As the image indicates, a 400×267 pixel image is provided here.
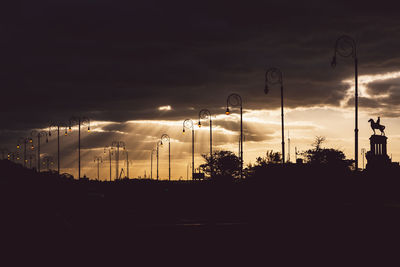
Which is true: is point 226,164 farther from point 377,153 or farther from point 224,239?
point 224,239

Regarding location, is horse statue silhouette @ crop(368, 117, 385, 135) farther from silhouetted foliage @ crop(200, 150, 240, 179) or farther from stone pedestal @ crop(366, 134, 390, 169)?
silhouetted foliage @ crop(200, 150, 240, 179)

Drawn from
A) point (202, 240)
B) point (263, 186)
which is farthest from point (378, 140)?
point (202, 240)

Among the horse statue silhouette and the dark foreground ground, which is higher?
the horse statue silhouette

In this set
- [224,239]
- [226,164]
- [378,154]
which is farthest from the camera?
[226,164]

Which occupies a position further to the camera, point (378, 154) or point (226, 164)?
point (226, 164)

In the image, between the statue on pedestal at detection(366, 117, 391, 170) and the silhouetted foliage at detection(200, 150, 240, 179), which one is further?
the silhouetted foliage at detection(200, 150, 240, 179)

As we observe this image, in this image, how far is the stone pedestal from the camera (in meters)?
64.2

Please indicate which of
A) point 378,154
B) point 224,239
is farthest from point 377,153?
point 224,239

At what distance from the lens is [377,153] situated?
6581 centimetres

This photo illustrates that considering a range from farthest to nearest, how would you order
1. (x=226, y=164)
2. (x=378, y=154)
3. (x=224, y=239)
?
(x=226, y=164)
(x=378, y=154)
(x=224, y=239)

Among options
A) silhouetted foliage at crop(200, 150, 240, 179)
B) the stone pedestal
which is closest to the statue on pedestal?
the stone pedestal

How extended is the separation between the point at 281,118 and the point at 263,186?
848cm

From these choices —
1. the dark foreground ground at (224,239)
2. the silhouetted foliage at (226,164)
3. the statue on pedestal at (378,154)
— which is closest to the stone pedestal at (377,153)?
the statue on pedestal at (378,154)

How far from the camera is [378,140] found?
6612 centimetres
